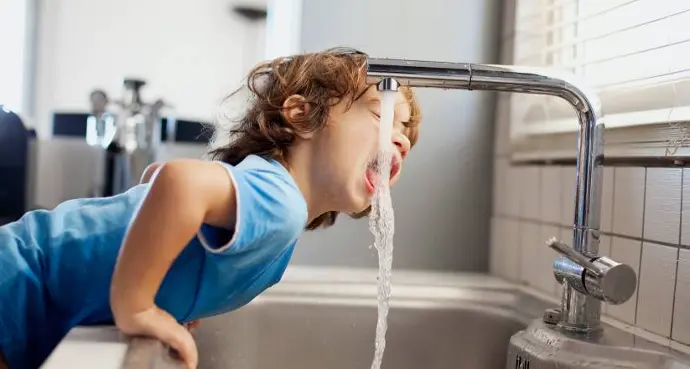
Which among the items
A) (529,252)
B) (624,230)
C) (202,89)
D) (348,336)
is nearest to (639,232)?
(624,230)

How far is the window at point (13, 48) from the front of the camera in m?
1.57

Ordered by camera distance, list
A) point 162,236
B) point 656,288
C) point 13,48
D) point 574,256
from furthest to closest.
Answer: point 13,48
point 656,288
point 574,256
point 162,236

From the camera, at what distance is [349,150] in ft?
2.34

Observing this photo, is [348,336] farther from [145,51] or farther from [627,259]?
[145,51]

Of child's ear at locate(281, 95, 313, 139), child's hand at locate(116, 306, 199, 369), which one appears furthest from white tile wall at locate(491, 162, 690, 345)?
child's hand at locate(116, 306, 199, 369)

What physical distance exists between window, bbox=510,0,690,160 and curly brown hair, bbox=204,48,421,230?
0.24 meters

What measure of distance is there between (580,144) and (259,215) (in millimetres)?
342

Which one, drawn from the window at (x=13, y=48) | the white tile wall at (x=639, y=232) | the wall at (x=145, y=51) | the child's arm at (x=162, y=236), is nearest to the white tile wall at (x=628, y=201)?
the white tile wall at (x=639, y=232)

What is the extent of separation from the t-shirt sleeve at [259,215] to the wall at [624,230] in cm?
39

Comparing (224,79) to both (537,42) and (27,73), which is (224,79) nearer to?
(27,73)

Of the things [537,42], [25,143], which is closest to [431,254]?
[537,42]

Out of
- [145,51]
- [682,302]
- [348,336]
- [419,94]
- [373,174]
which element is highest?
[145,51]

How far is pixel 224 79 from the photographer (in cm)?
161

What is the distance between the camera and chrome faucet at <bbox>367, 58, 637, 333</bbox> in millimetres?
657
